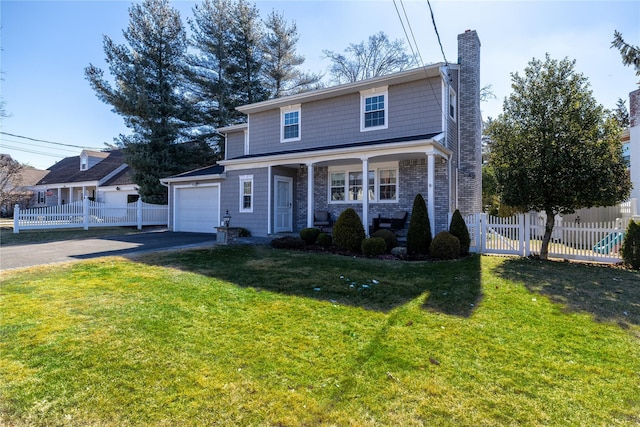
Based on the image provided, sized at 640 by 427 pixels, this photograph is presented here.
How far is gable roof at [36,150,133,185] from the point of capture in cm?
2702

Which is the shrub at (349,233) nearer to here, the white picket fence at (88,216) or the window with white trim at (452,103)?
the window with white trim at (452,103)

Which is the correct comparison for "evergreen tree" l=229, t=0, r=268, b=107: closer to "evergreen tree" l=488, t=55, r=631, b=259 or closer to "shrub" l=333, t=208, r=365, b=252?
"shrub" l=333, t=208, r=365, b=252

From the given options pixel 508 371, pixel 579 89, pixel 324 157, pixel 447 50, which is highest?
pixel 447 50

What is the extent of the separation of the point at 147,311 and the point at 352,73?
2585 centimetres

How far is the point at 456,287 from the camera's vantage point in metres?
6.04

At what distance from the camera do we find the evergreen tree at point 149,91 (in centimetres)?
1962

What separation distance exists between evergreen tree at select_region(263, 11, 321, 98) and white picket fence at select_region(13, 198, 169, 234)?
12.3m

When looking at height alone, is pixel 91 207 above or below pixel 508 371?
above

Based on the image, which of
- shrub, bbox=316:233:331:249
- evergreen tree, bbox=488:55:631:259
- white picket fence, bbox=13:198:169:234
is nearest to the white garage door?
white picket fence, bbox=13:198:169:234

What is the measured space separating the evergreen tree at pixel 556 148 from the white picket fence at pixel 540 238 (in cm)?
41

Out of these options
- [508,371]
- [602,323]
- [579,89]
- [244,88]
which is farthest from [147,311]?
[244,88]

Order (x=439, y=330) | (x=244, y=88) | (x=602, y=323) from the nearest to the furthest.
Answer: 1. (x=439, y=330)
2. (x=602, y=323)
3. (x=244, y=88)

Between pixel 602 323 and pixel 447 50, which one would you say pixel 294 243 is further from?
pixel 602 323

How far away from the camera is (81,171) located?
29.0 m
